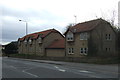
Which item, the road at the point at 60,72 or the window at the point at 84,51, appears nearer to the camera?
the road at the point at 60,72

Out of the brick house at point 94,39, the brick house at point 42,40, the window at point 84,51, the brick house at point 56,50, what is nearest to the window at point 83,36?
the brick house at point 94,39

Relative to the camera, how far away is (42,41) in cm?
5597

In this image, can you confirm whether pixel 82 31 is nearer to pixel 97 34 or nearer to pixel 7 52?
pixel 97 34

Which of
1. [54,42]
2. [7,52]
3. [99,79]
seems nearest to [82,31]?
[54,42]

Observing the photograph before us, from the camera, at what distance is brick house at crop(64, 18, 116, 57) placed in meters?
38.1

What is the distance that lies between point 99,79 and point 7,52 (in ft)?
219

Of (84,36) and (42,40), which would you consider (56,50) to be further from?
(84,36)

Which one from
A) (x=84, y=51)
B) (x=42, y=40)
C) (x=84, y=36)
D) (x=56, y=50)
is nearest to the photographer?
(x=84, y=51)

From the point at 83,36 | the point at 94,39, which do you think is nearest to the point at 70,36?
the point at 83,36

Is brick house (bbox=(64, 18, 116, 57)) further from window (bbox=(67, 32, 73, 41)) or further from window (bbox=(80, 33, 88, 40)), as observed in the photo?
window (bbox=(67, 32, 73, 41))

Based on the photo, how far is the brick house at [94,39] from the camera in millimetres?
38094

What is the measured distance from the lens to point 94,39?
127 ft

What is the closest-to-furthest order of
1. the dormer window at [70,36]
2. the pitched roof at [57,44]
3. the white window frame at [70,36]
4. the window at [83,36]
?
the window at [83,36], the white window frame at [70,36], the dormer window at [70,36], the pitched roof at [57,44]

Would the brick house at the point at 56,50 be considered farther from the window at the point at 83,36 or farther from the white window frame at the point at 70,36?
the window at the point at 83,36
